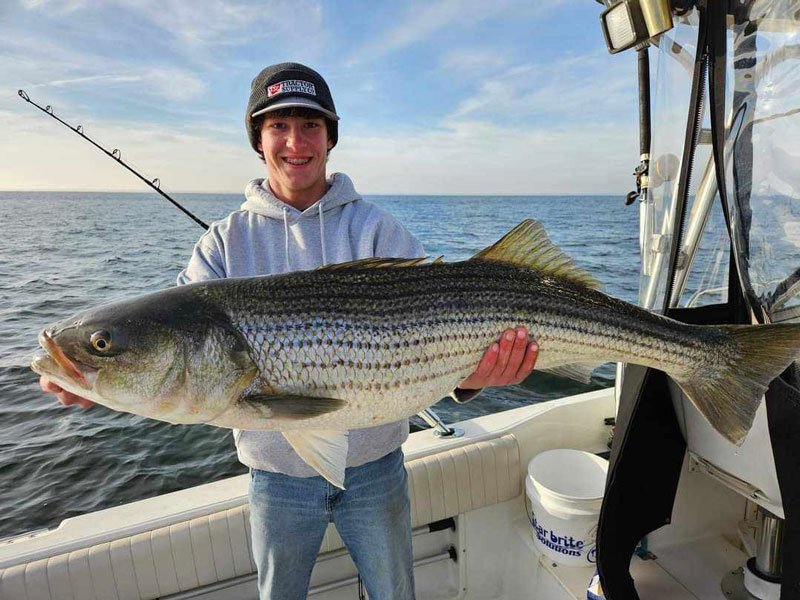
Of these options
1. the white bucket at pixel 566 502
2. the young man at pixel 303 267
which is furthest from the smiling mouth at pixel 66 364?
the white bucket at pixel 566 502

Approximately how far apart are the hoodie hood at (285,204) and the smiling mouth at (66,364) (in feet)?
4.39

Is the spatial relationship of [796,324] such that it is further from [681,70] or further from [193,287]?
[193,287]

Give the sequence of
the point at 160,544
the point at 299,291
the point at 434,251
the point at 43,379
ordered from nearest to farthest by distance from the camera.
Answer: the point at 43,379 → the point at 299,291 → the point at 160,544 → the point at 434,251

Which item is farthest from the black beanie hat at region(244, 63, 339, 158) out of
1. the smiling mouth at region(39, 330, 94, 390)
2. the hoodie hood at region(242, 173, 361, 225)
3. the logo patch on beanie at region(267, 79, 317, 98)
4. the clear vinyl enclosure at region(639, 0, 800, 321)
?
the clear vinyl enclosure at region(639, 0, 800, 321)

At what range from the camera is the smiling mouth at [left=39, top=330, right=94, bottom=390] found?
2.18 meters

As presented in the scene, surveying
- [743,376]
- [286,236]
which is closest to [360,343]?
[286,236]

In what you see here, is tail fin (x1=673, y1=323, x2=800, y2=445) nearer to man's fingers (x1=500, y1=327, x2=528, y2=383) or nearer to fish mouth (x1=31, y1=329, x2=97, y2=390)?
man's fingers (x1=500, y1=327, x2=528, y2=383)

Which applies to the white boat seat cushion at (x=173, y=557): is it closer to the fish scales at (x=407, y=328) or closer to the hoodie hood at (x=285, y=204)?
the fish scales at (x=407, y=328)

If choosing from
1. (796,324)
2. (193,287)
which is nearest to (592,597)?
(796,324)

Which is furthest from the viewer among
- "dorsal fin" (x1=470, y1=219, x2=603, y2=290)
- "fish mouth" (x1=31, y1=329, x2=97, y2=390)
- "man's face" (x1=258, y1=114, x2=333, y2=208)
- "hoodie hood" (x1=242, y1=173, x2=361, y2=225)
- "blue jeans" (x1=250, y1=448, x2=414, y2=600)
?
"hoodie hood" (x1=242, y1=173, x2=361, y2=225)

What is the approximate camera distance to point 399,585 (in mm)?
2984

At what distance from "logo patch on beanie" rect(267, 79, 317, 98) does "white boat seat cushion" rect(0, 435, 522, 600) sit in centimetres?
279

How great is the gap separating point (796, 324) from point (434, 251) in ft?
79.3

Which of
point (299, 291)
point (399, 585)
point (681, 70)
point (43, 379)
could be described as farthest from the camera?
point (681, 70)
